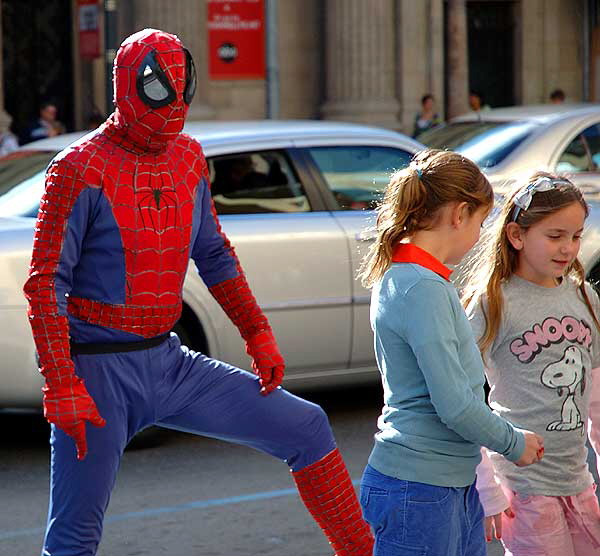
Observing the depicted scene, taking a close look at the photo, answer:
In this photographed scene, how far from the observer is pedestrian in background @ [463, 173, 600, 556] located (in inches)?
139

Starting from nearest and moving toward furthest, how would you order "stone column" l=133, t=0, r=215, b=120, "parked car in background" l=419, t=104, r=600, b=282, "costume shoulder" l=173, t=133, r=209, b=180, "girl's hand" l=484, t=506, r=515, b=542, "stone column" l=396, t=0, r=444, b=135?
1. "girl's hand" l=484, t=506, r=515, b=542
2. "costume shoulder" l=173, t=133, r=209, b=180
3. "parked car in background" l=419, t=104, r=600, b=282
4. "stone column" l=133, t=0, r=215, b=120
5. "stone column" l=396, t=0, r=444, b=135

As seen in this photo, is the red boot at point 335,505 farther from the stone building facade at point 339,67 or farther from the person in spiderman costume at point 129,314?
the stone building facade at point 339,67

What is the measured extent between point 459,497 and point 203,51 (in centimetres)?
1673

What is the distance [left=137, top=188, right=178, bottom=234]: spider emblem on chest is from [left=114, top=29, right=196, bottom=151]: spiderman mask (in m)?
0.13

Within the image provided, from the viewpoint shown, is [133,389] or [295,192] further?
[295,192]

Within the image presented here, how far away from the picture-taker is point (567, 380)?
3541mm

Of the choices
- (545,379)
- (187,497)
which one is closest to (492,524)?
(545,379)

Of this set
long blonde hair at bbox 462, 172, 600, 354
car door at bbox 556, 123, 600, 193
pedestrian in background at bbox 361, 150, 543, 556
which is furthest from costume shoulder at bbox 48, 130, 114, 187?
car door at bbox 556, 123, 600, 193

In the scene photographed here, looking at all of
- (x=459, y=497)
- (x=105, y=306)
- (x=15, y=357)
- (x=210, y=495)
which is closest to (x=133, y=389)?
(x=105, y=306)

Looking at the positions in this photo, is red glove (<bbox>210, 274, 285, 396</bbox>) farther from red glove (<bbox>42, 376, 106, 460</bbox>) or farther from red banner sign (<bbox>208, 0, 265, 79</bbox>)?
red banner sign (<bbox>208, 0, 265, 79</bbox>)

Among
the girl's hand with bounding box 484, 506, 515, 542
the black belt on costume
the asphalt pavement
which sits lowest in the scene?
the asphalt pavement

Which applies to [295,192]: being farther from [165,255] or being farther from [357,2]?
[357,2]

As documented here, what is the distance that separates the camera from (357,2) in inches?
799

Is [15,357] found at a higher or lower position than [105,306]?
lower
